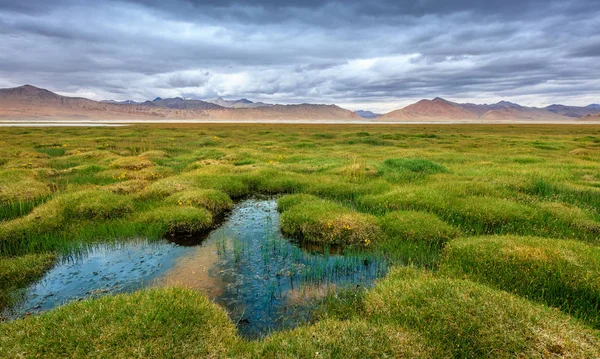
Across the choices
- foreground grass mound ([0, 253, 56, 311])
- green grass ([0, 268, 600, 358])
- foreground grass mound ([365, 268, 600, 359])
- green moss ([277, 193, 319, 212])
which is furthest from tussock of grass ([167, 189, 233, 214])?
foreground grass mound ([365, 268, 600, 359])

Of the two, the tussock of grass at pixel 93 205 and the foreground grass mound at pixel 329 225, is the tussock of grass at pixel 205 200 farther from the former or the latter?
the foreground grass mound at pixel 329 225

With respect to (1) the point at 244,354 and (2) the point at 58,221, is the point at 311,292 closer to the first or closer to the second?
(1) the point at 244,354

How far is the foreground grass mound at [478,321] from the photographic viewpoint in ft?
18.1

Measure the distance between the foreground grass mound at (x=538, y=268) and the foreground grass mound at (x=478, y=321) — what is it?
1.30 meters

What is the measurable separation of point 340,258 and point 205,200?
27.0ft

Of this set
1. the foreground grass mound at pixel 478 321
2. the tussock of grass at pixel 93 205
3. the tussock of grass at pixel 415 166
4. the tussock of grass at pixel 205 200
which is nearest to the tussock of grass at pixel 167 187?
the tussock of grass at pixel 205 200

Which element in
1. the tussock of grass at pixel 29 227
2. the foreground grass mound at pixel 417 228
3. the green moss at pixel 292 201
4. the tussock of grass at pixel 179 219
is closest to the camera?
the tussock of grass at pixel 29 227

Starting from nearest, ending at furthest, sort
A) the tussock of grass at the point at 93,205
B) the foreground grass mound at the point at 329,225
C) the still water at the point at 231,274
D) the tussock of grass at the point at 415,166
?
the still water at the point at 231,274, the foreground grass mound at the point at 329,225, the tussock of grass at the point at 93,205, the tussock of grass at the point at 415,166

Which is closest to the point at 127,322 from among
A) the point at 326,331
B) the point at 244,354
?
the point at 244,354

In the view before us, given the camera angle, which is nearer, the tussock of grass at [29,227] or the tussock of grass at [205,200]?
the tussock of grass at [29,227]

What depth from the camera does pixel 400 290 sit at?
294 inches

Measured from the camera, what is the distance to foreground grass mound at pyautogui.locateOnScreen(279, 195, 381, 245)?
11.8 meters

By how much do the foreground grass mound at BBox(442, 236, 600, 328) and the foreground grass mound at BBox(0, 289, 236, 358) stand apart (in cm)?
685

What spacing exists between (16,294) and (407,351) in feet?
32.3
